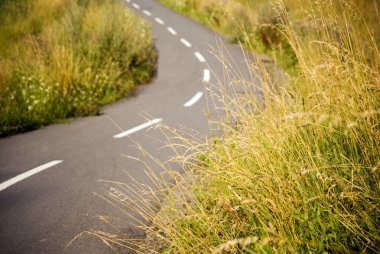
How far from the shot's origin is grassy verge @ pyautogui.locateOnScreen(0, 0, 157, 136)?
24.0ft

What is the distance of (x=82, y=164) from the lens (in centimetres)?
518

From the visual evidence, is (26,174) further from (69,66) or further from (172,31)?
(172,31)

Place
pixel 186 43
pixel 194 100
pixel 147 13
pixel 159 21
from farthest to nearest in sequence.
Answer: pixel 147 13
pixel 159 21
pixel 186 43
pixel 194 100

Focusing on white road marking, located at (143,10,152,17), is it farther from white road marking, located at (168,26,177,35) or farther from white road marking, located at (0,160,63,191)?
white road marking, located at (0,160,63,191)

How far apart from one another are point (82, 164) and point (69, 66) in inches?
149

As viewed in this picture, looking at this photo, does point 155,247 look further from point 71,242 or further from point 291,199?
point 291,199

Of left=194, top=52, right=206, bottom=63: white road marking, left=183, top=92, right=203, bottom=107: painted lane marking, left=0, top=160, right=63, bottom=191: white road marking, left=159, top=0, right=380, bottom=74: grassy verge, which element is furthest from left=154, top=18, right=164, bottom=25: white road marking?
left=0, top=160, right=63, bottom=191: white road marking

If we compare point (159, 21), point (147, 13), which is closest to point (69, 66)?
point (159, 21)

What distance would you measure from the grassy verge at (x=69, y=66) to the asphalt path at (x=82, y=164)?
0.48 meters

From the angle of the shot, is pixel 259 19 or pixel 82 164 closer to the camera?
pixel 82 164

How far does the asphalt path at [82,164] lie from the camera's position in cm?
363

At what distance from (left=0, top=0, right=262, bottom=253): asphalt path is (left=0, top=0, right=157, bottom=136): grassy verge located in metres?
0.48

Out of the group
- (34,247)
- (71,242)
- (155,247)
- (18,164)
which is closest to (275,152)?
(155,247)

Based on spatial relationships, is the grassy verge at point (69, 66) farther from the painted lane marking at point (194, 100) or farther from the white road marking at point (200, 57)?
the painted lane marking at point (194, 100)
